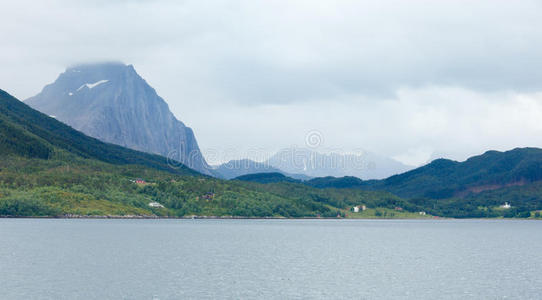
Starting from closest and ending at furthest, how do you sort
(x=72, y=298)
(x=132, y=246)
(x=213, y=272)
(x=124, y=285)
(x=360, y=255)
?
(x=72, y=298) → (x=124, y=285) → (x=213, y=272) → (x=360, y=255) → (x=132, y=246)

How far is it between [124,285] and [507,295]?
5519cm

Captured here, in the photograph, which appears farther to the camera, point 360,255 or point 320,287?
point 360,255

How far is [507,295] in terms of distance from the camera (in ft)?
251

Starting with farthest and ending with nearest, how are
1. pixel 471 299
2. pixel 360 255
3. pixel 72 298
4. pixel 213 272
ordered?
pixel 360 255 → pixel 213 272 → pixel 471 299 → pixel 72 298

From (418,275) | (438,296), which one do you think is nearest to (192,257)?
(418,275)

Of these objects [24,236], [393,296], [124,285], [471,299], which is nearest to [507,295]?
[471,299]

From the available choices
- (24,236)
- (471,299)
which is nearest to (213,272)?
(471,299)

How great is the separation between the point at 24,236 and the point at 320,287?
116m

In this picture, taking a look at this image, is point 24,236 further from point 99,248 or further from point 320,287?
point 320,287

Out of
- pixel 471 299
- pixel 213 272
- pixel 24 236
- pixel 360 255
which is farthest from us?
pixel 24 236

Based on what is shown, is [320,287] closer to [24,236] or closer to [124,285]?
[124,285]

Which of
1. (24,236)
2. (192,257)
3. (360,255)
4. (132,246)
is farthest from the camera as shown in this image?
(24,236)

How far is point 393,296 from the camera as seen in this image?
74562 millimetres

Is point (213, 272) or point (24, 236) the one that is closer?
point (213, 272)
